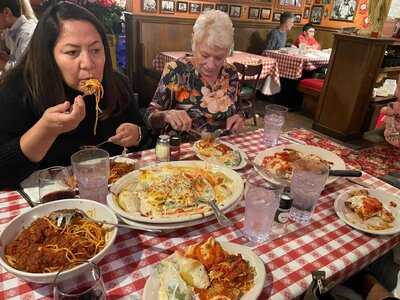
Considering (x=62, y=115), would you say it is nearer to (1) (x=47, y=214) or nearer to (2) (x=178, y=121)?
(1) (x=47, y=214)

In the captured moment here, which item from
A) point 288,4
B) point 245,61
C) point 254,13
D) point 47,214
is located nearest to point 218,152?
point 47,214

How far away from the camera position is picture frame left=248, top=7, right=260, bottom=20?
6211mm

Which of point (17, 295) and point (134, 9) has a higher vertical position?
point (134, 9)

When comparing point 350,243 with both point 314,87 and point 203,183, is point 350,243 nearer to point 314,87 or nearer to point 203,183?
point 203,183

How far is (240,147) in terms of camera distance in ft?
5.57

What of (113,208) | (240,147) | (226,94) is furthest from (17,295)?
(226,94)

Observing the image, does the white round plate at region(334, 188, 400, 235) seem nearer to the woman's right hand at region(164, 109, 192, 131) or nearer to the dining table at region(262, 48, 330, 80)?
the woman's right hand at region(164, 109, 192, 131)

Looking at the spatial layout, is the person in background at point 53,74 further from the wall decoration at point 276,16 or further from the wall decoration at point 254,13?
the wall decoration at point 276,16

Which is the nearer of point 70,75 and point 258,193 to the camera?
point 258,193

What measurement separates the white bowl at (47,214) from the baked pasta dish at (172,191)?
0.26ft

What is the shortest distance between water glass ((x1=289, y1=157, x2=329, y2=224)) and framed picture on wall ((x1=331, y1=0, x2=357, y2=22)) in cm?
708

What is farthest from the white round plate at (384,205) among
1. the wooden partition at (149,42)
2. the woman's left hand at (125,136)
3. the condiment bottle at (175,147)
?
the wooden partition at (149,42)

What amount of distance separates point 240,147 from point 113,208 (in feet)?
2.90

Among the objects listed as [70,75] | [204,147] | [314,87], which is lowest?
[314,87]
